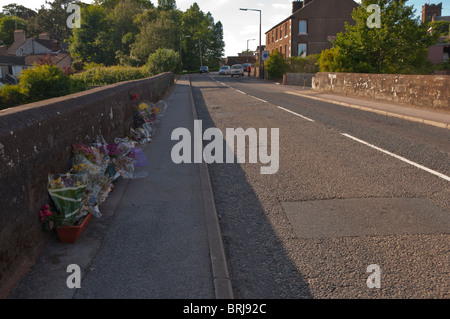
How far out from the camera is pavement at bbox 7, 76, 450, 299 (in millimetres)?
3275

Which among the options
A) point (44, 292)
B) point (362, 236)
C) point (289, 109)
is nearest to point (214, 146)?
point (362, 236)

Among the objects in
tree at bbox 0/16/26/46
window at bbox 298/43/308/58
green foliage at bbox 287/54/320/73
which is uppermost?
tree at bbox 0/16/26/46

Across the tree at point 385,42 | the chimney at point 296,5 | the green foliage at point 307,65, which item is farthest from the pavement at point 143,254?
the chimney at point 296,5

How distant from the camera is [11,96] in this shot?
51.6 ft

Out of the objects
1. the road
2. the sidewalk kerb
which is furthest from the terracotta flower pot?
the road

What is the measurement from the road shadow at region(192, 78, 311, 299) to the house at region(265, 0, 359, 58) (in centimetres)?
5178

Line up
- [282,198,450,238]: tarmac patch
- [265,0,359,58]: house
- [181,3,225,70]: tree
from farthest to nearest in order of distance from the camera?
[181,3,225,70]: tree → [265,0,359,58]: house → [282,198,450,238]: tarmac patch

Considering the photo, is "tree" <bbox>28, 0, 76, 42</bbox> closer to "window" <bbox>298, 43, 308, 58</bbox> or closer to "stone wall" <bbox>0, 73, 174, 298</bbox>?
"window" <bbox>298, 43, 308, 58</bbox>

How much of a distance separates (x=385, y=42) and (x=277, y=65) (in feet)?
67.0

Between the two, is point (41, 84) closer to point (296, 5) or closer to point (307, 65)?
point (307, 65)

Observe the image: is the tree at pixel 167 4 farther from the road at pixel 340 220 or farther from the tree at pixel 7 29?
the road at pixel 340 220

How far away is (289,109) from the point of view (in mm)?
16219

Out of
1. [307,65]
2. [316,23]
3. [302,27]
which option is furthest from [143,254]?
[316,23]
